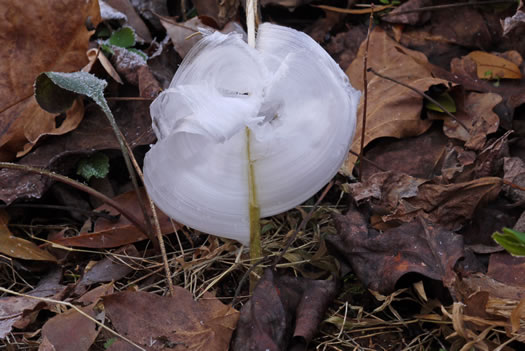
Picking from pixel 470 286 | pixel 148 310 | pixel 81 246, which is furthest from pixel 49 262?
pixel 470 286

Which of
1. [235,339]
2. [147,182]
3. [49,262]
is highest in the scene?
[147,182]

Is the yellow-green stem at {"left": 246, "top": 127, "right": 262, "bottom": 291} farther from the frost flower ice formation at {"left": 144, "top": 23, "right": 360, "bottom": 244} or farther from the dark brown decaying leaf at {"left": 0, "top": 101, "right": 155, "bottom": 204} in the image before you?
the dark brown decaying leaf at {"left": 0, "top": 101, "right": 155, "bottom": 204}

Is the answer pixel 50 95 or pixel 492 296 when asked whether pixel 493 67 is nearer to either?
pixel 492 296

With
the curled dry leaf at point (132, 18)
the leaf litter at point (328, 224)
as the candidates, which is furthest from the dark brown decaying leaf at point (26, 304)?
the curled dry leaf at point (132, 18)

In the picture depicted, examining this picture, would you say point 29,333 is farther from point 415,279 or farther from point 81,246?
point 415,279

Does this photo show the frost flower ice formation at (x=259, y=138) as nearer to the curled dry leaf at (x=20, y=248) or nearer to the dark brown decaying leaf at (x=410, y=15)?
→ the curled dry leaf at (x=20, y=248)

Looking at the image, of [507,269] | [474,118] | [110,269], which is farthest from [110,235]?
[474,118]

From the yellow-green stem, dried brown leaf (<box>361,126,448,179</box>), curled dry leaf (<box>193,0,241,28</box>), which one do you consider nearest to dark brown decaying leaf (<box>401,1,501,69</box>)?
dried brown leaf (<box>361,126,448,179</box>)
